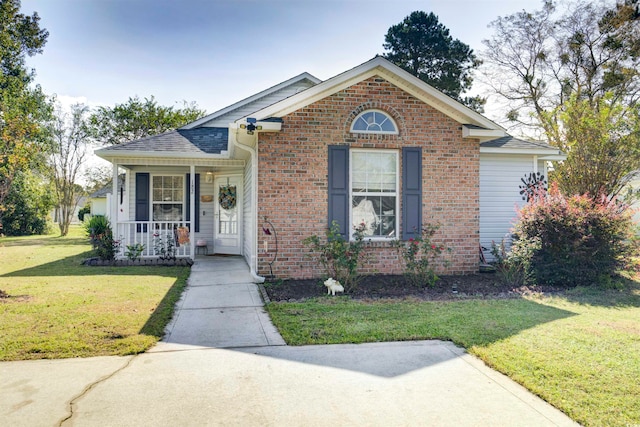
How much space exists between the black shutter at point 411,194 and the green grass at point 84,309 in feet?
14.9

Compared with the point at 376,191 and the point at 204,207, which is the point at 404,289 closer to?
the point at 376,191

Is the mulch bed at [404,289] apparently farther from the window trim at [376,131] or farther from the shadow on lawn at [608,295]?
the window trim at [376,131]

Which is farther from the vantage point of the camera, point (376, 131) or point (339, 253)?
point (376, 131)

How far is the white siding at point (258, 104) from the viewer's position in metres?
13.7

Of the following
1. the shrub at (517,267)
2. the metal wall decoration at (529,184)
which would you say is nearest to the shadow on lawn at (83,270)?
the shrub at (517,267)

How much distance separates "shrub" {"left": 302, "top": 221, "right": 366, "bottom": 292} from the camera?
7.58 m

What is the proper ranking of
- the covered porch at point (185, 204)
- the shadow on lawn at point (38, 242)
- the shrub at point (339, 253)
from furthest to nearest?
the shadow on lawn at point (38, 242), the covered porch at point (185, 204), the shrub at point (339, 253)

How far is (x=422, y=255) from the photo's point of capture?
8.62 m

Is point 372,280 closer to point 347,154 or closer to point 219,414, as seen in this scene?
point 347,154

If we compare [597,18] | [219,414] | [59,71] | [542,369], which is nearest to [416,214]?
[542,369]

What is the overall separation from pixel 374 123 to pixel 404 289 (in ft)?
11.1

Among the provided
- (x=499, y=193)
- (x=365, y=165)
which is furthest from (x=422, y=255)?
(x=499, y=193)

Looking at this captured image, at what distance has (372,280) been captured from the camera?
818 centimetres

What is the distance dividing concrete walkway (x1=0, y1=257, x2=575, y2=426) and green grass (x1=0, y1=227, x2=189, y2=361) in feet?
1.18
